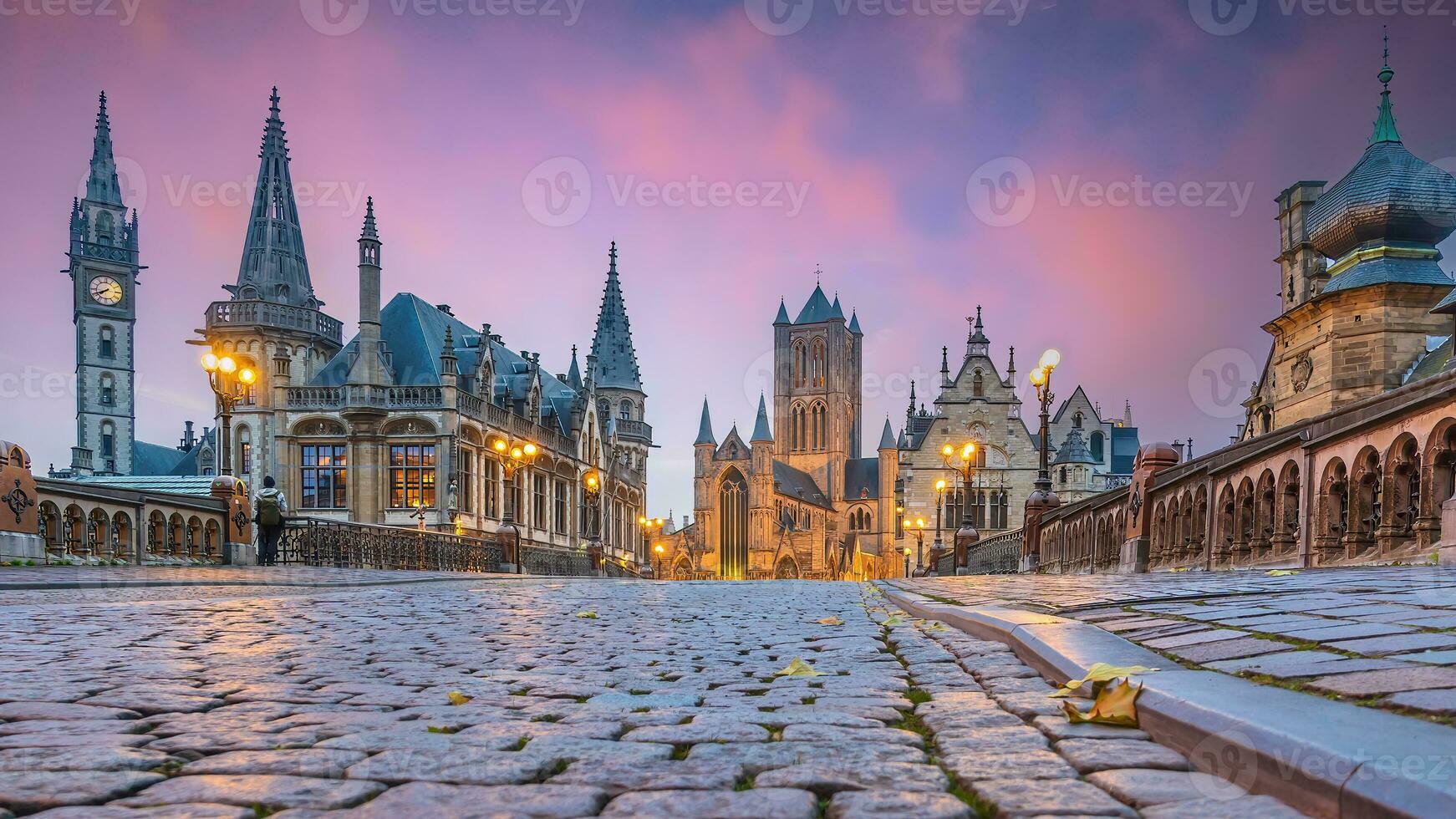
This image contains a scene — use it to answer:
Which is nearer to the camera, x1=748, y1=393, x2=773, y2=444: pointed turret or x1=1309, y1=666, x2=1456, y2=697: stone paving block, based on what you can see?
x1=1309, y1=666, x2=1456, y2=697: stone paving block

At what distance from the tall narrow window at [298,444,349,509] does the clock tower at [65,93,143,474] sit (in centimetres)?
4875

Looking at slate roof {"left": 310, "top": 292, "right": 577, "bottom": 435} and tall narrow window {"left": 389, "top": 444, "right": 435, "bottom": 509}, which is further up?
slate roof {"left": 310, "top": 292, "right": 577, "bottom": 435}

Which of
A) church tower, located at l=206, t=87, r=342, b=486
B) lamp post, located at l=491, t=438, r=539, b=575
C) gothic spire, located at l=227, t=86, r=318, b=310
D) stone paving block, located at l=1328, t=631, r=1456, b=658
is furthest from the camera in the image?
gothic spire, located at l=227, t=86, r=318, b=310

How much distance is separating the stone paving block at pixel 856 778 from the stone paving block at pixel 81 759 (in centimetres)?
171

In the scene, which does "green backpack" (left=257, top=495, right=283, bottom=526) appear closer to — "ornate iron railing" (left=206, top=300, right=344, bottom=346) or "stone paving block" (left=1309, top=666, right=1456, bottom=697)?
"stone paving block" (left=1309, top=666, right=1456, bottom=697)

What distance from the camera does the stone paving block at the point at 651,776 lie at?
2613 mm

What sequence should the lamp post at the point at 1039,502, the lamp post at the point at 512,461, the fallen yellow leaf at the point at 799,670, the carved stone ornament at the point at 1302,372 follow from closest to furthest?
the fallen yellow leaf at the point at 799,670
the lamp post at the point at 1039,502
the lamp post at the point at 512,461
the carved stone ornament at the point at 1302,372

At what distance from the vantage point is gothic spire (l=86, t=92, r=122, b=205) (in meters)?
80.3

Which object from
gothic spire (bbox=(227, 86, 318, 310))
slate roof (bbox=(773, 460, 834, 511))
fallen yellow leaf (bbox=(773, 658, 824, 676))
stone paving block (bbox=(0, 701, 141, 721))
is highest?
gothic spire (bbox=(227, 86, 318, 310))

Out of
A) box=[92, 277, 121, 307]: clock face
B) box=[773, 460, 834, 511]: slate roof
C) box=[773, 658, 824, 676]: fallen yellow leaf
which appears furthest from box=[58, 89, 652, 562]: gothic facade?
box=[773, 658, 824, 676]: fallen yellow leaf

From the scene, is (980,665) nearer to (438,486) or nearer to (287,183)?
(438,486)

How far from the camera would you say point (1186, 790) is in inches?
93.6

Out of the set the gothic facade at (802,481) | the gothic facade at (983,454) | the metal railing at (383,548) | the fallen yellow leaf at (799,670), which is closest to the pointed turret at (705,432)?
the gothic facade at (802,481)

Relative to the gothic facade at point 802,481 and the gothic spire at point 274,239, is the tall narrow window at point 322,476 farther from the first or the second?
the gothic facade at point 802,481
